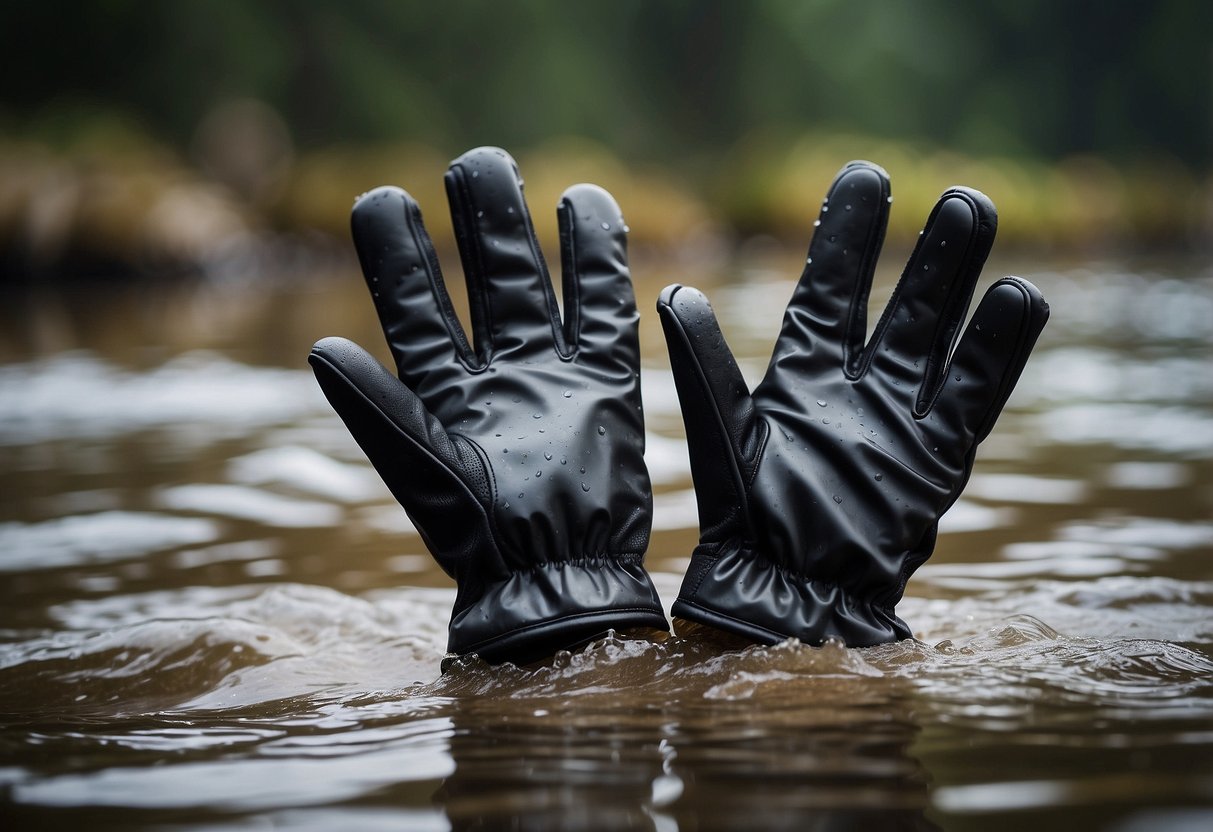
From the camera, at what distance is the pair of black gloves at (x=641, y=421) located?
4.29 feet

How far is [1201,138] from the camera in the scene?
69.8 feet

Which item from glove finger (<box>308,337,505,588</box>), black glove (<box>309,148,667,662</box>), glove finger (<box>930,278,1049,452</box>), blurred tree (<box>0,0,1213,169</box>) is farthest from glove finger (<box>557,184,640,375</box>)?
blurred tree (<box>0,0,1213,169</box>)

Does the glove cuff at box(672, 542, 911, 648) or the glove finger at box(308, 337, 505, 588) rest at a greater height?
the glove finger at box(308, 337, 505, 588)

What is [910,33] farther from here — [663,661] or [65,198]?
[663,661]

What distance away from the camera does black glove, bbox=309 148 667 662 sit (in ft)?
4.25

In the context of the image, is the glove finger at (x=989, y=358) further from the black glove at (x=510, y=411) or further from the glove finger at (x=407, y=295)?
the glove finger at (x=407, y=295)

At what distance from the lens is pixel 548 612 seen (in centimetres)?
130

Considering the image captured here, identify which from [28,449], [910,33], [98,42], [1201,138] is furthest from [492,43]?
[28,449]

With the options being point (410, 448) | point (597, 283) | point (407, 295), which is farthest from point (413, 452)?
point (597, 283)

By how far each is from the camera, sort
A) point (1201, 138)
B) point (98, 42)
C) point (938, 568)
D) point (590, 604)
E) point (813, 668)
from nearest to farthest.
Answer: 1. point (813, 668)
2. point (590, 604)
3. point (938, 568)
4. point (98, 42)
5. point (1201, 138)

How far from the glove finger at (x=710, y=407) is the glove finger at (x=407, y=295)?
0.33 metres

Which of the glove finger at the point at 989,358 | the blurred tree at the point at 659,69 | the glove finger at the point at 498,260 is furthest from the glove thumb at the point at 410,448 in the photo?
the blurred tree at the point at 659,69

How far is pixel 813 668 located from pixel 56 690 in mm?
900

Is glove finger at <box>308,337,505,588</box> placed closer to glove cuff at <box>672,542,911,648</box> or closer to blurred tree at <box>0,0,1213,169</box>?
glove cuff at <box>672,542,911,648</box>
